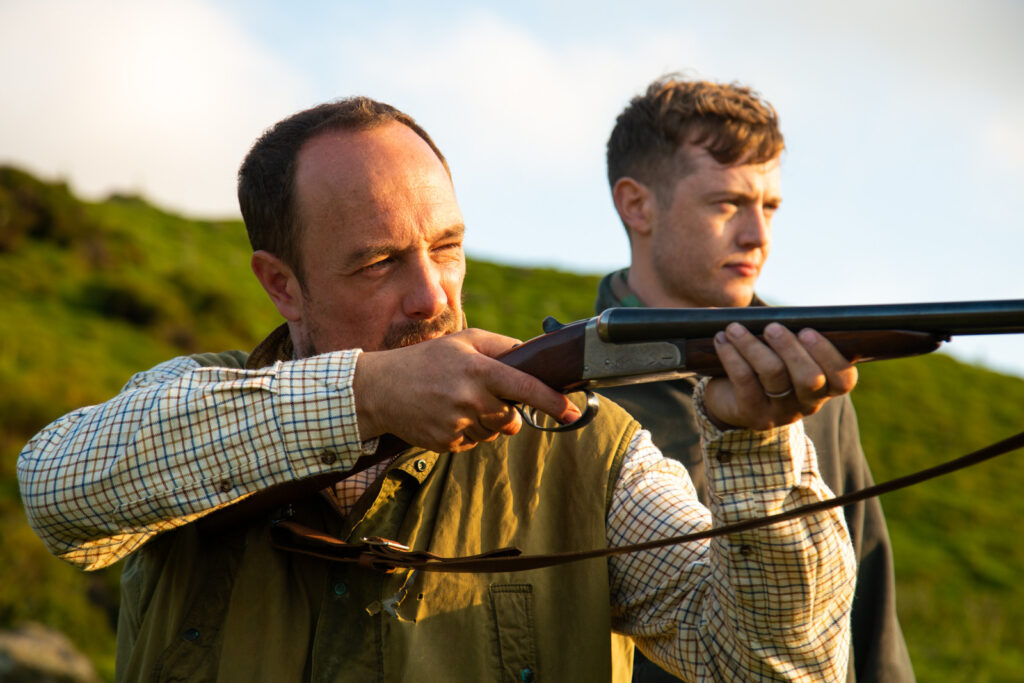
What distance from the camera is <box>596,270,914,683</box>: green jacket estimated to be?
4.77 m

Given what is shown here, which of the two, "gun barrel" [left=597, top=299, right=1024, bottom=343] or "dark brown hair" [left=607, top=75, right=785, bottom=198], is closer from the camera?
"gun barrel" [left=597, top=299, right=1024, bottom=343]

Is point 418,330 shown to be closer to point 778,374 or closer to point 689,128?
point 778,374

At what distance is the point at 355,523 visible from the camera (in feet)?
10.6

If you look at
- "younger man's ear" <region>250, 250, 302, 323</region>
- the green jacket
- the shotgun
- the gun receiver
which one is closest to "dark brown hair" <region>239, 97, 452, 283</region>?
"younger man's ear" <region>250, 250, 302, 323</region>

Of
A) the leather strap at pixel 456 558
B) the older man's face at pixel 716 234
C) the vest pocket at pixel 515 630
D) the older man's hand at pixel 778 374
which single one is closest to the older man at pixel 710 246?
the older man's face at pixel 716 234

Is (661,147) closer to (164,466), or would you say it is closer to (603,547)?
(603,547)

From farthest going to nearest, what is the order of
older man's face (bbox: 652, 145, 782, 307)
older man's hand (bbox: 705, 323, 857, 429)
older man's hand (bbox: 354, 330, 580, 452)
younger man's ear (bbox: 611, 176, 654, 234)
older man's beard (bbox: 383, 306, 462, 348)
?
younger man's ear (bbox: 611, 176, 654, 234) < older man's face (bbox: 652, 145, 782, 307) < older man's beard (bbox: 383, 306, 462, 348) < older man's hand (bbox: 354, 330, 580, 452) < older man's hand (bbox: 705, 323, 857, 429)

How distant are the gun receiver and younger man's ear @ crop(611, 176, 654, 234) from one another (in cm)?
258

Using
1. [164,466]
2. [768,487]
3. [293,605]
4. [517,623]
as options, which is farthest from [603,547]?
[164,466]

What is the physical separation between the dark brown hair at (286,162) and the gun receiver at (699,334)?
132 cm

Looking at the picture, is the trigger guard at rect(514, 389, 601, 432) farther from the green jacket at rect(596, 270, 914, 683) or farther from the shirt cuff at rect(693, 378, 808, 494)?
the green jacket at rect(596, 270, 914, 683)

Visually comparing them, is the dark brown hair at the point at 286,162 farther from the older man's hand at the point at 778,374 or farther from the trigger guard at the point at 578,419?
the older man's hand at the point at 778,374

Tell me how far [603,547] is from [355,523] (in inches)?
32.2

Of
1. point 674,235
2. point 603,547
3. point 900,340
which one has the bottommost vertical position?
point 603,547
